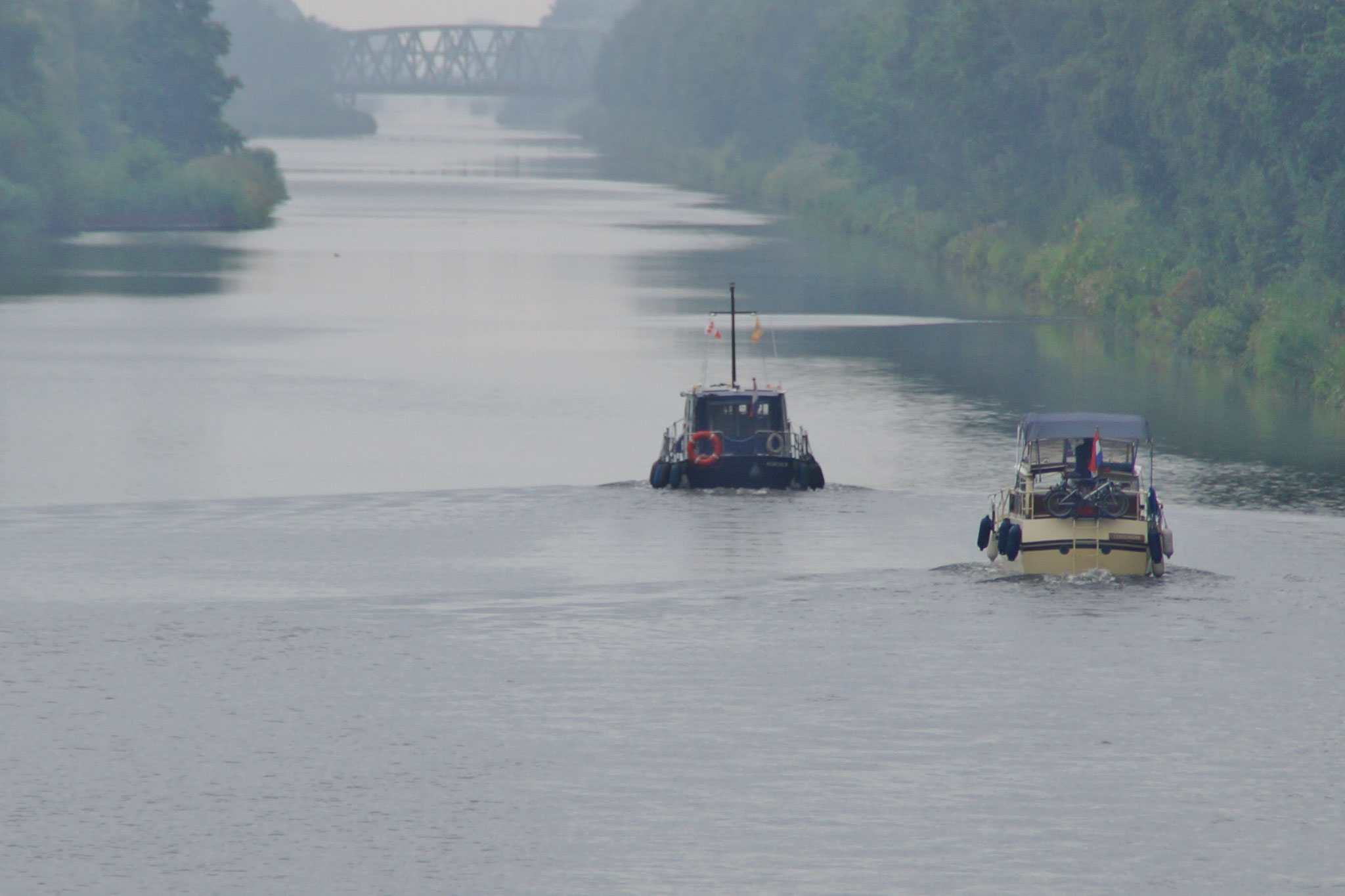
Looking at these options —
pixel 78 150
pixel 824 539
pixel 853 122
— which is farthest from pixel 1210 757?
pixel 78 150

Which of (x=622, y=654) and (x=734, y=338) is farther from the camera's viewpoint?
(x=734, y=338)

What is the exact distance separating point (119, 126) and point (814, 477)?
11685 centimetres

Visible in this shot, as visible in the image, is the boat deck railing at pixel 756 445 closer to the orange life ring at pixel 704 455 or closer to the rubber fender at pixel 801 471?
the orange life ring at pixel 704 455

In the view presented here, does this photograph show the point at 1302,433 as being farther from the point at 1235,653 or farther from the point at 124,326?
the point at 124,326

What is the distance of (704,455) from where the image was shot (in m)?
54.2

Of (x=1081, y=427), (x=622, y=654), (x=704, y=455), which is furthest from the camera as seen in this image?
(x=704, y=455)

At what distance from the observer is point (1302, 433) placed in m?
64.2

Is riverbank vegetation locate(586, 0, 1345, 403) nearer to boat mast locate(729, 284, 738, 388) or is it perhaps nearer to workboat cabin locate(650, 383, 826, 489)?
boat mast locate(729, 284, 738, 388)

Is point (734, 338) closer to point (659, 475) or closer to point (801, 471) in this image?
point (801, 471)

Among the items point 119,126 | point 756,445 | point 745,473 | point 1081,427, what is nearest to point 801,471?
point 745,473

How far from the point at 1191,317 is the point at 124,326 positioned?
44441 mm

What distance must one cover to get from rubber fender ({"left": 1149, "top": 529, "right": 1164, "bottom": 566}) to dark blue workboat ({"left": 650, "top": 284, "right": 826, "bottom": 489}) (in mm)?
11880

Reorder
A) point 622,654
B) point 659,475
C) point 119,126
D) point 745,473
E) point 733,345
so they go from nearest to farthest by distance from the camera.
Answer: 1. point 622,654
2. point 659,475
3. point 745,473
4. point 733,345
5. point 119,126

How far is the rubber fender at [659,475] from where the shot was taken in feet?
176
